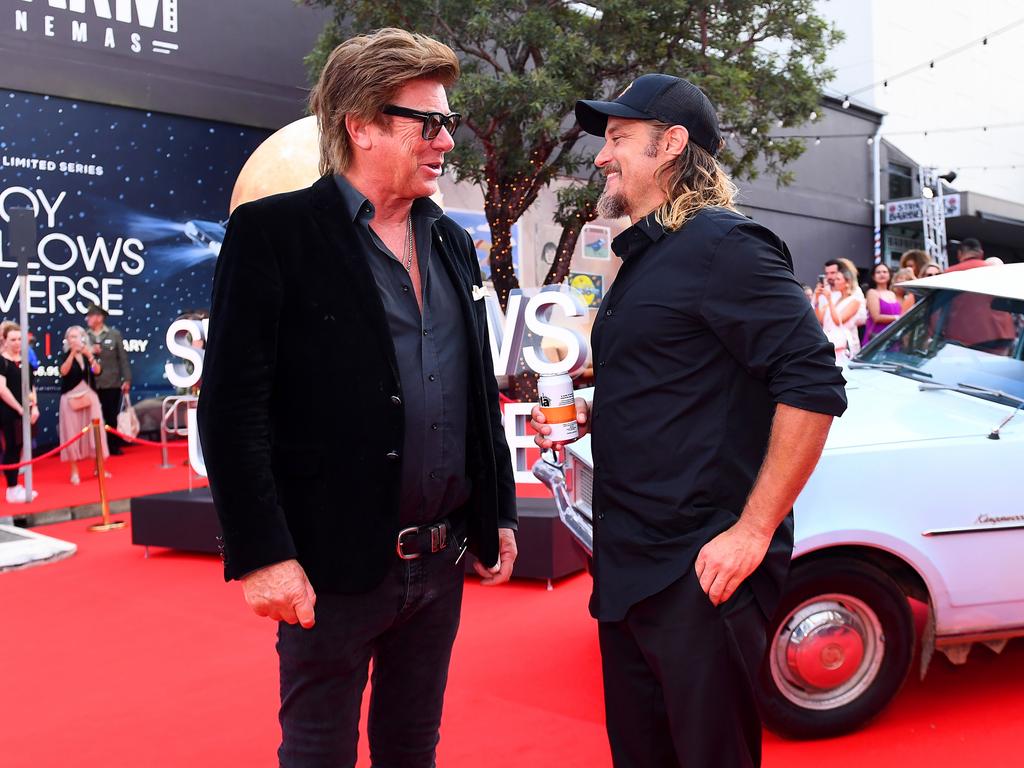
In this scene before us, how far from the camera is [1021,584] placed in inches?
143

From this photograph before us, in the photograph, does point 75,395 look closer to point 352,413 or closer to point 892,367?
point 892,367

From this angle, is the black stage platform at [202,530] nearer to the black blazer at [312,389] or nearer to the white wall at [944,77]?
the black blazer at [312,389]

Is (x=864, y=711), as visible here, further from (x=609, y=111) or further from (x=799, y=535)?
(x=609, y=111)

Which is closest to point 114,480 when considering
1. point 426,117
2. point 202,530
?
point 202,530

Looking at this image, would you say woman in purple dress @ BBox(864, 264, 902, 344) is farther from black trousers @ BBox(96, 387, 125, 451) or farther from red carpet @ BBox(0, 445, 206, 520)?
black trousers @ BBox(96, 387, 125, 451)

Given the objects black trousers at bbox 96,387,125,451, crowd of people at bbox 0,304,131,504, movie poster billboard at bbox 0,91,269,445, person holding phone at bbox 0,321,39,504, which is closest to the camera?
person holding phone at bbox 0,321,39,504

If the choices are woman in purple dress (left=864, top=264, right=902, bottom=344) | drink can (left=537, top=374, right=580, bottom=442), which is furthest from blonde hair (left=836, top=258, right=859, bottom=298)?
drink can (left=537, top=374, right=580, bottom=442)

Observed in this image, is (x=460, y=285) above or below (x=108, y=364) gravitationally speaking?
above

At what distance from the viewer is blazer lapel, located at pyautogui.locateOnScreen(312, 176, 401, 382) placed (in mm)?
2184

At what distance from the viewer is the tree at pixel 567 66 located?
12.7 metres

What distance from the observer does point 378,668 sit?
8.04ft

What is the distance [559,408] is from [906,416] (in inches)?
67.4

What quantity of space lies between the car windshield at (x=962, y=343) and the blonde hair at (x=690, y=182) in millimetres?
2188

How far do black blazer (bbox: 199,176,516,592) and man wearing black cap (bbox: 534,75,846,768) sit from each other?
21.5 inches
